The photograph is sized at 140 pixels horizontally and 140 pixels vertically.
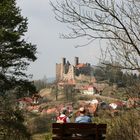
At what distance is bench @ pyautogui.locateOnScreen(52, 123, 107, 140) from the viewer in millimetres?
12125

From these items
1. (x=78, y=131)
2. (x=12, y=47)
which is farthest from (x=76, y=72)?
(x=78, y=131)

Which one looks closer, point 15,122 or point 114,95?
point 114,95

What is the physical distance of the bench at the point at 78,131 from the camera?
12125 mm

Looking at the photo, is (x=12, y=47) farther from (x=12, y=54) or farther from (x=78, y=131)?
(x=78, y=131)

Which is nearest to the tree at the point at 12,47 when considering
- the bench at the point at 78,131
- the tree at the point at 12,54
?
the tree at the point at 12,54

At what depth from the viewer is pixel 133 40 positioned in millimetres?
11719

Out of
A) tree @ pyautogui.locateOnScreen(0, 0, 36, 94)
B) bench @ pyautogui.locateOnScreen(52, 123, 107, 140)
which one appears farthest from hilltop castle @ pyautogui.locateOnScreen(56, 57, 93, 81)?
bench @ pyautogui.locateOnScreen(52, 123, 107, 140)

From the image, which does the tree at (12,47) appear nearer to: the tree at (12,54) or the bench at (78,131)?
the tree at (12,54)

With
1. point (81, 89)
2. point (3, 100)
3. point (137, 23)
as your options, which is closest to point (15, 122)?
point (3, 100)

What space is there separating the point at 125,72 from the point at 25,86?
20.6 meters

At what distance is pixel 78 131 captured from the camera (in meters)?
12.2

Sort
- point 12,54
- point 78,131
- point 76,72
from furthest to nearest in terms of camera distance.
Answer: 1. point 76,72
2. point 12,54
3. point 78,131

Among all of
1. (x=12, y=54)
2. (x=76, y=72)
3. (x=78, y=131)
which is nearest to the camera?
(x=78, y=131)

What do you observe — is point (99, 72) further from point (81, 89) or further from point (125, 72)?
point (81, 89)
